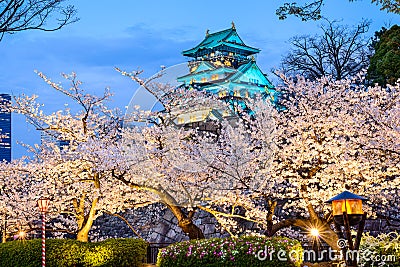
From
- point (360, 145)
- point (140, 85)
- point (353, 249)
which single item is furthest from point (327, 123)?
point (140, 85)

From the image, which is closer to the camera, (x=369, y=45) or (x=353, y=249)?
(x=353, y=249)

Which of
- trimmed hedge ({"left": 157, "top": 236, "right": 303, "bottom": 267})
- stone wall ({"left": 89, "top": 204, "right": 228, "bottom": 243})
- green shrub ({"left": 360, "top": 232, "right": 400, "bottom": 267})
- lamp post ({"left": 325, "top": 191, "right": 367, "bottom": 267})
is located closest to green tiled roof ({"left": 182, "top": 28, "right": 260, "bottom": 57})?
stone wall ({"left": 89, "top": 204, "right": 228, "bottom": 243})

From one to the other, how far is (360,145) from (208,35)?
107 ft

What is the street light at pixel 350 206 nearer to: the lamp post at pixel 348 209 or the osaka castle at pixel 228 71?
the lamp post at pixel 348 209

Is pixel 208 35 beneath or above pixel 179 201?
above

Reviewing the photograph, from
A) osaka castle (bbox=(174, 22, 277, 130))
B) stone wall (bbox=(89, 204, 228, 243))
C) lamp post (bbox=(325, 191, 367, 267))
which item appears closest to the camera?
lamp post (bbox=(325, 191, 367, 267))

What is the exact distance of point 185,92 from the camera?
54.6 ft

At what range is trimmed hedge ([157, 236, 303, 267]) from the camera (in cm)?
1224

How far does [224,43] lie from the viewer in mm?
42312

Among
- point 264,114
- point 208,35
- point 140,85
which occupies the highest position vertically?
point 208,35

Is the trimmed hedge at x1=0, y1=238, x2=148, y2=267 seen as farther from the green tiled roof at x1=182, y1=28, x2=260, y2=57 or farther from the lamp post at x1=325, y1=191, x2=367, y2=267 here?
the green tiled roof at x1=182, y1=28, x2=260, y2=57

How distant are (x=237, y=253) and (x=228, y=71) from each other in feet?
89.6

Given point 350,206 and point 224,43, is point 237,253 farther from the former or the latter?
point 224,43

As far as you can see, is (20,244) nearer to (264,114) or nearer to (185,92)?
(185,92)
